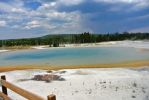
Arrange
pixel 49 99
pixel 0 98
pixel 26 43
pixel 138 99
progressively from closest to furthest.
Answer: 1. pixel 49 99
2. pixel 0 98
3. pixel 138 99
4. pixel 26 43

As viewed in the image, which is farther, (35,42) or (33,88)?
(35,42)

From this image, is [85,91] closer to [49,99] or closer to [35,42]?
[49,99]

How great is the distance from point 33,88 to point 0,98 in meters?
5.60

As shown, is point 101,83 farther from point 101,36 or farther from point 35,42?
point 101,36

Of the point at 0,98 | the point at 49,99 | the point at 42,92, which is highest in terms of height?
the point at 49,99

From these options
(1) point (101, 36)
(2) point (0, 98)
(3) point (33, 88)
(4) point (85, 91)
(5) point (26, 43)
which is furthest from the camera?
(1) point (101, 36)

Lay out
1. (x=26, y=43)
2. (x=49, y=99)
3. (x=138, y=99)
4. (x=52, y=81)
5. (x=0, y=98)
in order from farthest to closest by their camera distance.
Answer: (x=26, y=43) < (x=52, y=81) < (x=138, y=99) < (x=0, y=98) < (x=49, y=99)

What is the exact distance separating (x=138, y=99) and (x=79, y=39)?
296ft

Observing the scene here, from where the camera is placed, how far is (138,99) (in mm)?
9477

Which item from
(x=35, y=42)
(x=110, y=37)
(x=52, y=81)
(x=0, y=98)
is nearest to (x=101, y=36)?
(x=110, y=37)

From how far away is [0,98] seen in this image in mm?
7156

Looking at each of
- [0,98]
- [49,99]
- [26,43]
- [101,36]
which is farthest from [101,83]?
[101,36]

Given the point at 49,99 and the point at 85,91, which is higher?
the point at 49,99

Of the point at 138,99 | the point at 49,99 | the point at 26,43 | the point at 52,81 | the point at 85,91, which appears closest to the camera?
the point at 49,99
